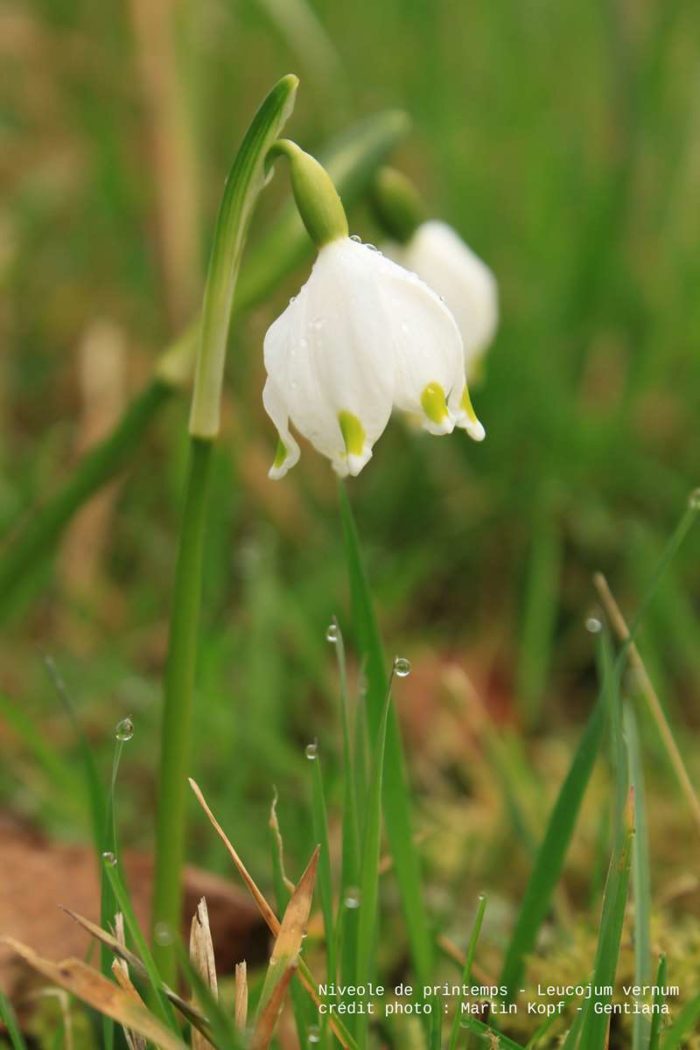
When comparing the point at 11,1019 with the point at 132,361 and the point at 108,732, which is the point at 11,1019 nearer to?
the point at 108,732

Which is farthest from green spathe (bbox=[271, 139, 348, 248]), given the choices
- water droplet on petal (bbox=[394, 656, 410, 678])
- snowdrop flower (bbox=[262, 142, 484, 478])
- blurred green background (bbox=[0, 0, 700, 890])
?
blurred green background (bbox=[0, 0, 700, 890])

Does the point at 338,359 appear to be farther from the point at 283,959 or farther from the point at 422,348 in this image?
the point at 283,959

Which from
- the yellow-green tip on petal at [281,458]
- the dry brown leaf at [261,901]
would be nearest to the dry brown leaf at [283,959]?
the dry brown leaf at [261,901]

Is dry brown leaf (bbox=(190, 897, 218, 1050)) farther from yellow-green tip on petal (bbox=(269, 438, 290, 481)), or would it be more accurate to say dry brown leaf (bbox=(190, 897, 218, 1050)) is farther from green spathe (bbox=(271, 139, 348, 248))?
green spathe (bbox=(271, 139, 348, 248))

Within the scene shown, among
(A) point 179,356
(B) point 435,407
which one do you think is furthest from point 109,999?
(A) point 179,356

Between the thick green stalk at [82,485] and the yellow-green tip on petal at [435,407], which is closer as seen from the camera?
the yellow-green tip on petal at [435,407]

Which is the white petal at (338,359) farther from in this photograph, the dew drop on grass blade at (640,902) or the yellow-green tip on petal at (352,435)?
the dew drop on grass blade at (640,902)

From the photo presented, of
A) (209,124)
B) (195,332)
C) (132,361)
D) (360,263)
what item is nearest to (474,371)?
(195,332)
